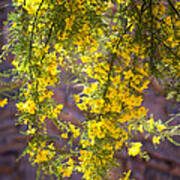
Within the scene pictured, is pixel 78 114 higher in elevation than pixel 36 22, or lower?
lower

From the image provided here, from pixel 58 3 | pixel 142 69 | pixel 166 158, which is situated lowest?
pixel 166 158

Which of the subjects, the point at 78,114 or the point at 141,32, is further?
the point at 78,114

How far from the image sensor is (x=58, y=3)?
2.66 feet

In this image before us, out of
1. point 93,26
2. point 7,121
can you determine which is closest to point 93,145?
point 93,26

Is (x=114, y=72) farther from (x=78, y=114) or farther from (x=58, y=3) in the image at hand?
(x=78, y=114)

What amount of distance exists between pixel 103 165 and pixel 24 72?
1.32 feet

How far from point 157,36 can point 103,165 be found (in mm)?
458

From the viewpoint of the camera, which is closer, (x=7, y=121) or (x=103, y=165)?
(x=103, y=165)

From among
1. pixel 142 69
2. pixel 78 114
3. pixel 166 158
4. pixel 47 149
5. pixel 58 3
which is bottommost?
pixel 166 158

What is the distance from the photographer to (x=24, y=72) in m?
0.86

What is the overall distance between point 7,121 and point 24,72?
1.59 metres

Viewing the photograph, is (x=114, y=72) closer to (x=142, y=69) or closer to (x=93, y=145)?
(x=142, y=69)

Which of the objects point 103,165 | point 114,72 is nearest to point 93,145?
point 103,165

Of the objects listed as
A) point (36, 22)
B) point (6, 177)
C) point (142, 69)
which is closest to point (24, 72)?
point (36, 22)
